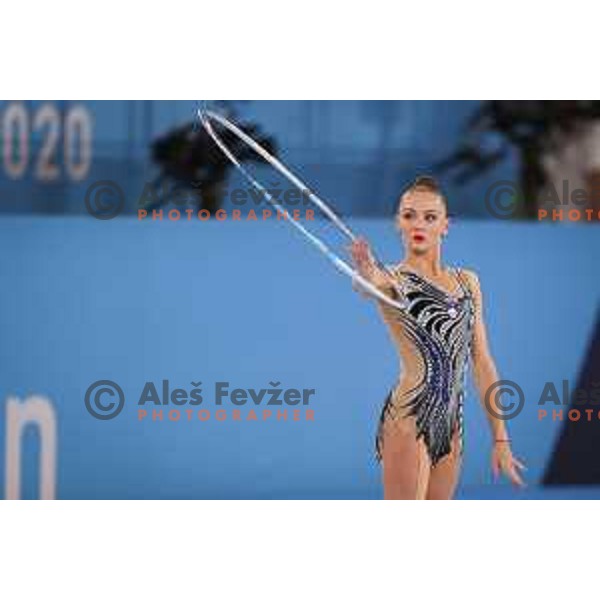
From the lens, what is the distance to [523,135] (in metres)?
6.41

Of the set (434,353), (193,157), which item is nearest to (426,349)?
(434,353)

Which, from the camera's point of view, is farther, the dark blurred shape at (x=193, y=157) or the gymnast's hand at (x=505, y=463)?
the gymnast's hand at (x=505, y=463)

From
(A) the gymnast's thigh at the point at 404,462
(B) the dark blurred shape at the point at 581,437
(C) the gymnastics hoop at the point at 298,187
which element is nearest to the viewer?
(C) the gymnastics hoop at the point at 298,187

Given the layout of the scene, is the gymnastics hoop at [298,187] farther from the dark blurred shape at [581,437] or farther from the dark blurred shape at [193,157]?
the dark blurred shape at [581,437]

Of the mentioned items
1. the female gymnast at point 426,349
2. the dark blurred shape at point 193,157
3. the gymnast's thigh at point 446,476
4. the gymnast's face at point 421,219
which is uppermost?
the dark blurred shape at point 193,157

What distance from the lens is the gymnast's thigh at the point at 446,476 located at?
21.2 feet

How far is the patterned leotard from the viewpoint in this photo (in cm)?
638

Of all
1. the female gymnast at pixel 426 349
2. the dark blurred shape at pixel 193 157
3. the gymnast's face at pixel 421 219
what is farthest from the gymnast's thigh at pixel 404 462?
the dark blurred shape at pixel 193 157

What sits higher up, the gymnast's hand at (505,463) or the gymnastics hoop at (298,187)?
the gymnastics hoop at (298,187)

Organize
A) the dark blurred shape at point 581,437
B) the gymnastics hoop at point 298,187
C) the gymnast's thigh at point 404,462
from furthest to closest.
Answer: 1. the dark blurred shape at point 581,437
2. the gymnast's thigh at point 404,462
3. the gymnastics hoop at point 298,187

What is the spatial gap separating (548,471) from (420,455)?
1.94ft

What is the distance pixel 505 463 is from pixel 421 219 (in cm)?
113

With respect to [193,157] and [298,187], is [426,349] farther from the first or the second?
[193,157]

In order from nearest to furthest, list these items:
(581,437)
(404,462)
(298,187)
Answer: (298,187), (404,462), (581,437)
